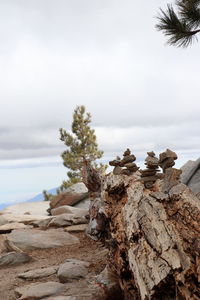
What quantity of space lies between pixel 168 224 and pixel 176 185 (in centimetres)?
65

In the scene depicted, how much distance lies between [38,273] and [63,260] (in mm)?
1638

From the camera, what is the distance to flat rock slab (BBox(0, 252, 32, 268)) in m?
11.0

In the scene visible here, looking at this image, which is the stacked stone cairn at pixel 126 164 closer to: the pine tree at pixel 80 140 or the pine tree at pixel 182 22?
the pine tree at pixel 182 22

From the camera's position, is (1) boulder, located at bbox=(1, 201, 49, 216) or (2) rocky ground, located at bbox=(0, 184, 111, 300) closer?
(2) rocky ground, located at bbox=(0, 184, 111, 300)

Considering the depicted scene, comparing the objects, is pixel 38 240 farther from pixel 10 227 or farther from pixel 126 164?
pixel 126 164

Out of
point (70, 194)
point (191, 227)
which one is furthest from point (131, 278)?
point (70, 194)

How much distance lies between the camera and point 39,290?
24.8 ft

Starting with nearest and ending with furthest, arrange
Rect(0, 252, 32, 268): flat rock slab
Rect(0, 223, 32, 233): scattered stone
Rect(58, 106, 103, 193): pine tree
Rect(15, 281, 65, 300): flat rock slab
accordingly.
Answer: Rect(15, 281, 65, 300): flat rock slab → Rect(0, 252, 32, 268): flat rock slab → Rect(0, 223, 32, 233): scattered stone → Rect(58, 106, 103, 193): pine tree

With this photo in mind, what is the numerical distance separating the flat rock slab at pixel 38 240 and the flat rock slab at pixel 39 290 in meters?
4.68

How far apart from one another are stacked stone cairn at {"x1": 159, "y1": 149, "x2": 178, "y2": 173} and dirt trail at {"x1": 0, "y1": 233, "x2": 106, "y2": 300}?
110 inches

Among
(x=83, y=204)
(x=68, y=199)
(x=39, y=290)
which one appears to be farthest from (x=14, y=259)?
(x=68, y=199)

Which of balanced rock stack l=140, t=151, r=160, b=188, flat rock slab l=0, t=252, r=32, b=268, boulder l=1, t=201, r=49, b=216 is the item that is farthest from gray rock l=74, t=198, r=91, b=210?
balanced rock stack l=140, t=151, r=160, b=188

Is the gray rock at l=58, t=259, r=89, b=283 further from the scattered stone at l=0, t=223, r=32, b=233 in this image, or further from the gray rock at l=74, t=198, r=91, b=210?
the gray rock at l=74, t=198, r=91, b=210

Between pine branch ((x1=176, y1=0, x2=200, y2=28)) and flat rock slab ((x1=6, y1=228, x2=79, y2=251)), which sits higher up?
pine branch ((x1=176, y1=0, x2=200, y2=28))
